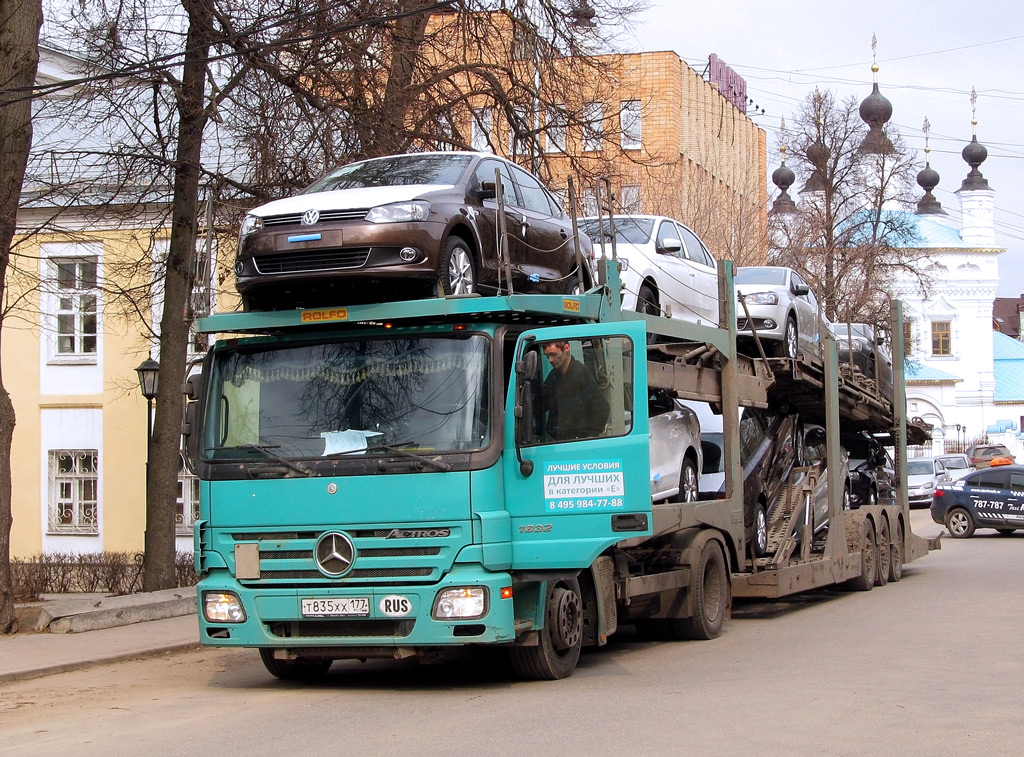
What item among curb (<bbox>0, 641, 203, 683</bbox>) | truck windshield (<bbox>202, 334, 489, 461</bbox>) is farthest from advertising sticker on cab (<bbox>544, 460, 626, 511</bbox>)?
curb (<bbox>0, 641, 203, 683</bbox>)

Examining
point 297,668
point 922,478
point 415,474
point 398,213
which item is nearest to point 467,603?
point 415,474

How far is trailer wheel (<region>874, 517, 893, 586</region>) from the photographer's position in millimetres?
17922

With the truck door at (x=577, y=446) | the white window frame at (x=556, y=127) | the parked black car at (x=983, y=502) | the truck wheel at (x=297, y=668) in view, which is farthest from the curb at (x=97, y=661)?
the parked black car at (x=983, y=502)

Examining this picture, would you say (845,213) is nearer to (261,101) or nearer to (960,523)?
(960,523)

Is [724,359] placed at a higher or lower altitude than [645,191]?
lower

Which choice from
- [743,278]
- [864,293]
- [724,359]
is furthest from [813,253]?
[724,359]

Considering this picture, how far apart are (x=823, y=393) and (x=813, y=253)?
28.4 metres

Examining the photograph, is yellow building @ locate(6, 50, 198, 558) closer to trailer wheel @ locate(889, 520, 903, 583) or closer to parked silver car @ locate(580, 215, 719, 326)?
trailer wheel @ locate(889, 520, 903, 583)

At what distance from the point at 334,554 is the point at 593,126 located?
11.2 m

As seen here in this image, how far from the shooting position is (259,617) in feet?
30.0

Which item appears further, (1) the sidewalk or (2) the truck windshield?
(1) the sidewalk

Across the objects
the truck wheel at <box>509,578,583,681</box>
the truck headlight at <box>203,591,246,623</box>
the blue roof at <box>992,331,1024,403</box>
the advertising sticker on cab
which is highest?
the blue roof at <box>992,331,1024,403</box>

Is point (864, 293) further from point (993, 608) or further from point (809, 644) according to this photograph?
point (809, 644)

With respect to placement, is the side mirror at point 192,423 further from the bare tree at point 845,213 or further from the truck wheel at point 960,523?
the bare tree at point 845,213
